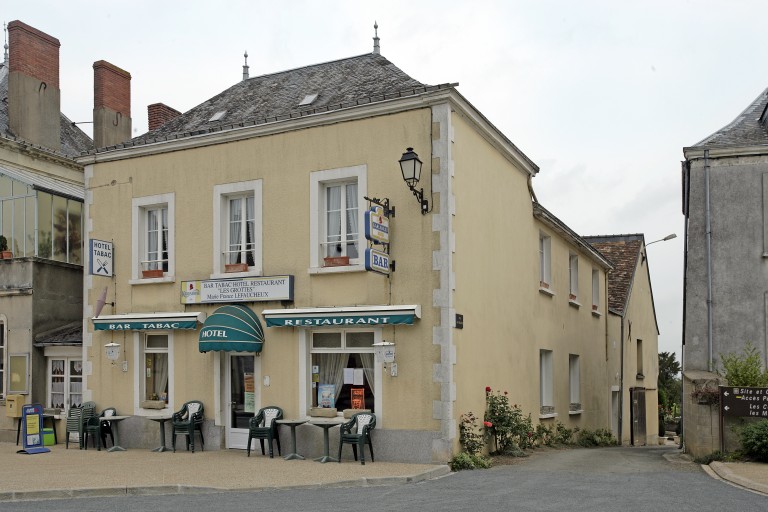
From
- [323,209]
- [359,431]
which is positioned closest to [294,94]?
[323,209]

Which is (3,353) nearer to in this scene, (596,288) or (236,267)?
(236,267)

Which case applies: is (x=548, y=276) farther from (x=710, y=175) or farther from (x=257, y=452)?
(x=257, y=452)

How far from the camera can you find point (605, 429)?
979 inches

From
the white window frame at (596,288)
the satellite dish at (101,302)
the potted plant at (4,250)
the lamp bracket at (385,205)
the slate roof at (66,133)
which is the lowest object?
the satellite dish at (101,302)

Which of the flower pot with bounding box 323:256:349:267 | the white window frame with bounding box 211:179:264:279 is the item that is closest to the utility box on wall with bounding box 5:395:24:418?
the white window frame with bounding box 211:179:264:279

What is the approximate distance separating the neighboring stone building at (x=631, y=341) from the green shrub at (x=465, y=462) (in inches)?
530

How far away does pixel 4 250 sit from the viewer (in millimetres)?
20297

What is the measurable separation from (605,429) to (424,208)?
13.3 metres

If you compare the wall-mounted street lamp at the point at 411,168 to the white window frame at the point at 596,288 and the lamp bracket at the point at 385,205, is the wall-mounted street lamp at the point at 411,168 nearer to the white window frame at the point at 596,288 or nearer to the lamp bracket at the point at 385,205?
the lamp bracket at the point at 385,205

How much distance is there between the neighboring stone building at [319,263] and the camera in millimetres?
14383

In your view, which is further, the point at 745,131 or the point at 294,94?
the point at 294,94

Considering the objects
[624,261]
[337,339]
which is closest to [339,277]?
[337,339]

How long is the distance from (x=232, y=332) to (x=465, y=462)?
4.73 m

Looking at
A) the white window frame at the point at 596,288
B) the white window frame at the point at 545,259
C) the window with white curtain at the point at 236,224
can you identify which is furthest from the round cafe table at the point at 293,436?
the white window frame at the point at 596,288
